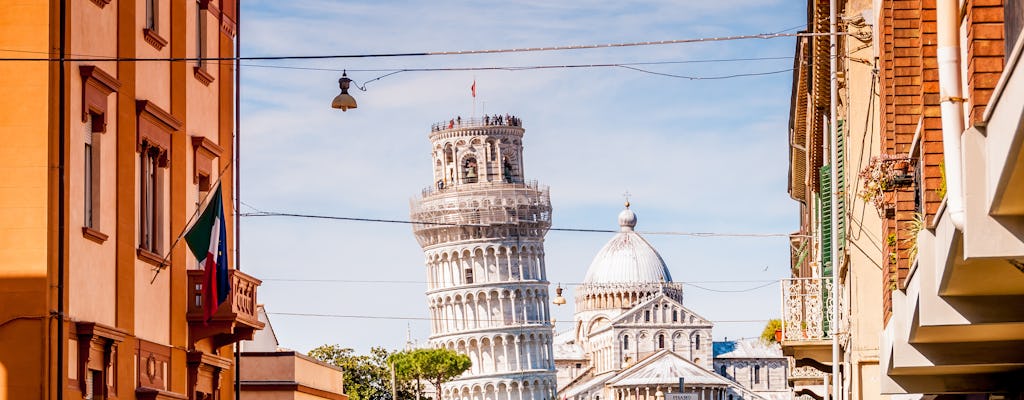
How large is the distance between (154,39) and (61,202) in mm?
5034

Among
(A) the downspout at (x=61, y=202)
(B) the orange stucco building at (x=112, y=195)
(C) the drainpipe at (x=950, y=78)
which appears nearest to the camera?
(C) the drainpipe at (x=950, y=78)

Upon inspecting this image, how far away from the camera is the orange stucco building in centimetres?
1966

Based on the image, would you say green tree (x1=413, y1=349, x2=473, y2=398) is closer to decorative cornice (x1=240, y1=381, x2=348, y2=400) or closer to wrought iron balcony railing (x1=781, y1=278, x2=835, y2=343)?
decorative cornice (x1=240, y1=381, x2=348, y2=400)

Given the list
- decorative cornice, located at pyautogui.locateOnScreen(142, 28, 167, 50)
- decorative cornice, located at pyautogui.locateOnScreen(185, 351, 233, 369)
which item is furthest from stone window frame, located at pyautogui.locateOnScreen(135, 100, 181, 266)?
decorative cornice, located at pyautogui.locateOnScreen(185, 351, 233, 369)

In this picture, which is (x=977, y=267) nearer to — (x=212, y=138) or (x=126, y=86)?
(x=126, y=86)

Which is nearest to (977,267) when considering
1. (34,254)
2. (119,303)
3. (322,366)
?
(34,254)

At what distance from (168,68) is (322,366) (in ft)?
50.0

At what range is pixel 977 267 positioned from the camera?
30.4 feet

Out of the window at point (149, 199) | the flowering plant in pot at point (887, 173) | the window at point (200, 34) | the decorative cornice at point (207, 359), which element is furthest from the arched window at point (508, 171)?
the flowering plant in pot at point (887, 173)

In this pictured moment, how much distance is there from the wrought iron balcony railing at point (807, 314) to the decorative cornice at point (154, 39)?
11170 mm

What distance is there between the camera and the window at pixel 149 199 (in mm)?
24000

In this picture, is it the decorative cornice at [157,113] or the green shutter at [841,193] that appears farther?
the green shutter at [841,193]

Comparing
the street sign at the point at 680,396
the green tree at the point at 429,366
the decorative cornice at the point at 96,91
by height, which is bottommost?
the decorative cornice at the point at 96,91

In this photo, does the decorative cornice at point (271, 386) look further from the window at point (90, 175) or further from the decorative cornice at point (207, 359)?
the window at point (90, 175)
